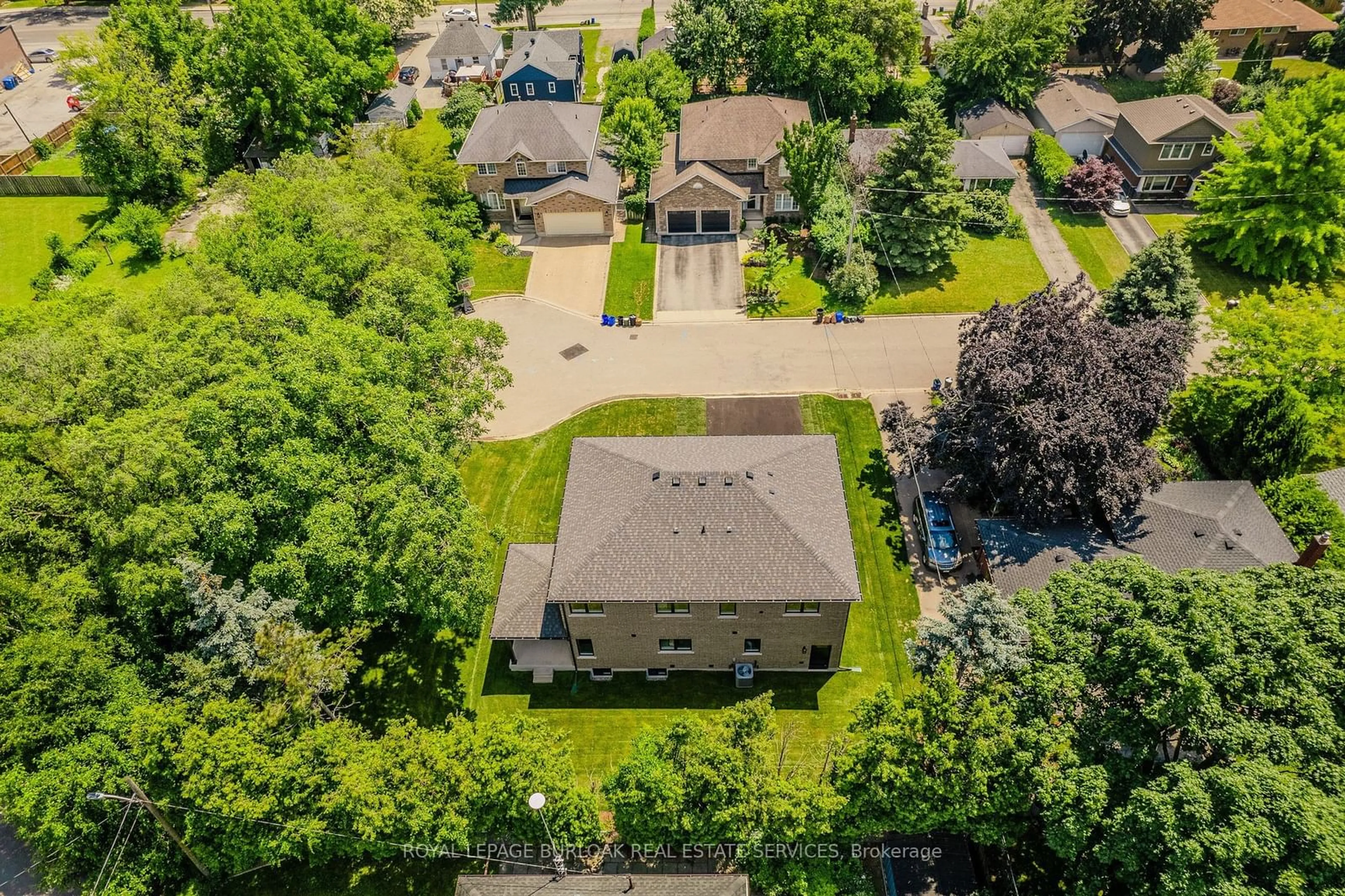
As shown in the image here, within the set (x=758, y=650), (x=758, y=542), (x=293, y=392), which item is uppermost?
(x=293, y=392)

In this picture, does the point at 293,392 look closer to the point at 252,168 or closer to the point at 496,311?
the point at 496,311

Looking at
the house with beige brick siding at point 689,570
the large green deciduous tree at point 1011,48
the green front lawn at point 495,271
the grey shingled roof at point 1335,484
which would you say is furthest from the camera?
the large green deciduous tree at point 1011,48

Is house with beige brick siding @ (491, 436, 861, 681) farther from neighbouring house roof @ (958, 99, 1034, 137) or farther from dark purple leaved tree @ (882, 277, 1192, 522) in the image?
neighbouring house roof @ (958, 99, 1034, 137)

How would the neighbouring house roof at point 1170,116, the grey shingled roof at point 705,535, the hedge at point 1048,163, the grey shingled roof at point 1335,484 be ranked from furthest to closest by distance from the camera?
the hedge at point 1048,163 < the neighbouring house roof at point 1170,116 < the grey shingled roof at point 1335,484 < the grey shingled roof at point 705,535

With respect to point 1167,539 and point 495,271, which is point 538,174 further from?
point 1167,539

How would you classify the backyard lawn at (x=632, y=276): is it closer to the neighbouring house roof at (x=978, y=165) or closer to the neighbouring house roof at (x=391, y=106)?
the neighbouring house roof at (x=978, y=165)

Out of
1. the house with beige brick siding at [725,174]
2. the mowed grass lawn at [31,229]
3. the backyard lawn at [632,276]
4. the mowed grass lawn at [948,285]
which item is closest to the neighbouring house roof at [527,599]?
the backyard lawn at [632,276]

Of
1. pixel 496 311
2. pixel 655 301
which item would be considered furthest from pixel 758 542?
pixel 496 311
